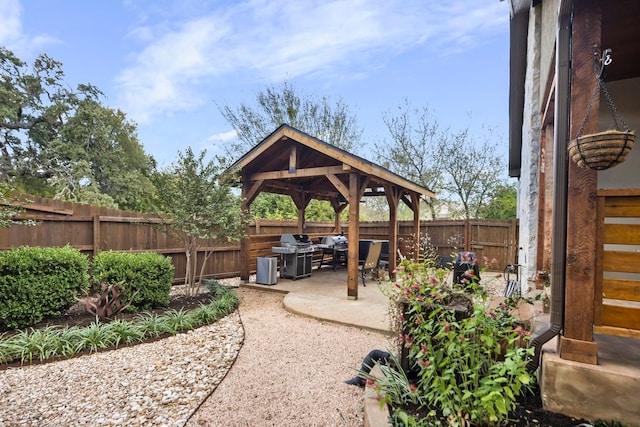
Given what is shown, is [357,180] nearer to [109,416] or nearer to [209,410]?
[209,410]

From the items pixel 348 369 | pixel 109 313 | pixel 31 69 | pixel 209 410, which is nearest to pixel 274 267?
pixel 109 313

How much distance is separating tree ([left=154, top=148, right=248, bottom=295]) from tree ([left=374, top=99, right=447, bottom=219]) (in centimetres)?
1116

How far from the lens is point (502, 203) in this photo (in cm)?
1220

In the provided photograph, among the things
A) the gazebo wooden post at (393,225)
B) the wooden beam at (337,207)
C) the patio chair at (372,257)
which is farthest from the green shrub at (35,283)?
the wooden beam at (337,207)

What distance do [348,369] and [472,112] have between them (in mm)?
14428

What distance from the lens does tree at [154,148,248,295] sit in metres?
5.21

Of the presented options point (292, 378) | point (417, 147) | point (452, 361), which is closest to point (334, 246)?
point (292, 378)

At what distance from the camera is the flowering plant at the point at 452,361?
5.52 feet

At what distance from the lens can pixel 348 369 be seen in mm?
3100

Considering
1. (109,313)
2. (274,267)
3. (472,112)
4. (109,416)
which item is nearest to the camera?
(109,416)

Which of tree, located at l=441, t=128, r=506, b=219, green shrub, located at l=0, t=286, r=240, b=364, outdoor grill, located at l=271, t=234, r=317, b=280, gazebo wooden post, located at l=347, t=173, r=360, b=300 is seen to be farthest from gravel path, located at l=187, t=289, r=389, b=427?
tree, located at l=441, t=128, r=506, b=219

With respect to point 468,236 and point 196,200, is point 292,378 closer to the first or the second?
point 196,200

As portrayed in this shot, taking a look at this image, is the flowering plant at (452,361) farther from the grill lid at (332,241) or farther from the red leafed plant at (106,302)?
the grill lid at (332,241)

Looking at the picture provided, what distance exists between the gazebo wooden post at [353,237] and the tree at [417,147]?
9.86m
